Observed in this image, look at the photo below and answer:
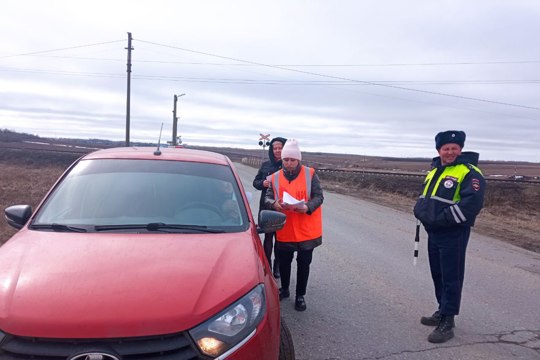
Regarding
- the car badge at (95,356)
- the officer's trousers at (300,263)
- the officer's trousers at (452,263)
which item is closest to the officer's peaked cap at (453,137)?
the officer's trousers at (452,263)

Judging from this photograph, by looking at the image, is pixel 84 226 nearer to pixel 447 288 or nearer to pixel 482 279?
pixel 447 288

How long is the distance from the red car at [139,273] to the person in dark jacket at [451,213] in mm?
1635

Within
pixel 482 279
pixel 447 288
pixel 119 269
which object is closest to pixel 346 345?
pixel 447 288

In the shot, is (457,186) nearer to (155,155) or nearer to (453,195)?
(453,195)

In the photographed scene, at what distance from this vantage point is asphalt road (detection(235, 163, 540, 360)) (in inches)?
176

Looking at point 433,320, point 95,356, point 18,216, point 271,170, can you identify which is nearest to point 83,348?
point 95,356

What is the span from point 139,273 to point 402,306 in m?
3.74

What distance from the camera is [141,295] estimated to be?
8.38ft

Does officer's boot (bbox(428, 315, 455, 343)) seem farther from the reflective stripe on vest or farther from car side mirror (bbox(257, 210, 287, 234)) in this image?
car side mirror (bbox(257, 210, 287, 234))

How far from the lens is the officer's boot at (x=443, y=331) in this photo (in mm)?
4672

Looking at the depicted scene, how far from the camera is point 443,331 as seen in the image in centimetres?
473

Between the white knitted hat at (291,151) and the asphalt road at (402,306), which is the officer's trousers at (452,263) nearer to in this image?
the asphalt road at (402,306)

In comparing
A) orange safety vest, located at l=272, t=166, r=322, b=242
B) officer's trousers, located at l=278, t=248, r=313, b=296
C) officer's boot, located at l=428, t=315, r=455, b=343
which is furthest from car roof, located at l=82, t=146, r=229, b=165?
officer's boot, located at l=428, t=315, r=455, b=343

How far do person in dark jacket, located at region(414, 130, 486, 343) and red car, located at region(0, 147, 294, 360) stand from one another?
1.63m
